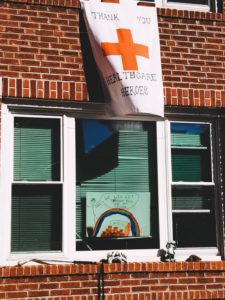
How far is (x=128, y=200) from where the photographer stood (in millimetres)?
7551

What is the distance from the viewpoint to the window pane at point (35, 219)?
7129 mm

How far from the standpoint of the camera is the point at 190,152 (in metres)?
7.86

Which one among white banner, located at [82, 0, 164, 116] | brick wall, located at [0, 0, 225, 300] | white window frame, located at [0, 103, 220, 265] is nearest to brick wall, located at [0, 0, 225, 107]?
brick wall, located at [0, 0, 225, 300]

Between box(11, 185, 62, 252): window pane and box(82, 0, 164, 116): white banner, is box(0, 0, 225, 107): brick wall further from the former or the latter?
box(11, 185, 62, 252): window pane

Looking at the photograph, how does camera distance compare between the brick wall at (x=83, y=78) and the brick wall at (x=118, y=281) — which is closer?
the brick wall at (x=118, y=281)

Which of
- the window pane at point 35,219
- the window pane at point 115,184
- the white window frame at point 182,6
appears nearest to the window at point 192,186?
the window pane at point 115,184

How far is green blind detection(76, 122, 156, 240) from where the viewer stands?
24.5ft

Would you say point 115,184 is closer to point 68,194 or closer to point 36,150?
point 68,194

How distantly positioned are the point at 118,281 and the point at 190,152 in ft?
6.55

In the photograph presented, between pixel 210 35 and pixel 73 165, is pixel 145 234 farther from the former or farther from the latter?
pixel 210 35

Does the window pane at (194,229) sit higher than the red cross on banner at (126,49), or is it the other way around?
the red cross on banner at (126,49)

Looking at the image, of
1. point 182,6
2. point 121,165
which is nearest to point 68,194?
point 121,165

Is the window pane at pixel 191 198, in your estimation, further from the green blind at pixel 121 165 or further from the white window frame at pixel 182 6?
the white window frame at pixel 182 6

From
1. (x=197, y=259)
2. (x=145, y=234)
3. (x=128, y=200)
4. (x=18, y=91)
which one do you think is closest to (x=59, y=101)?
(x=18, y=91)
